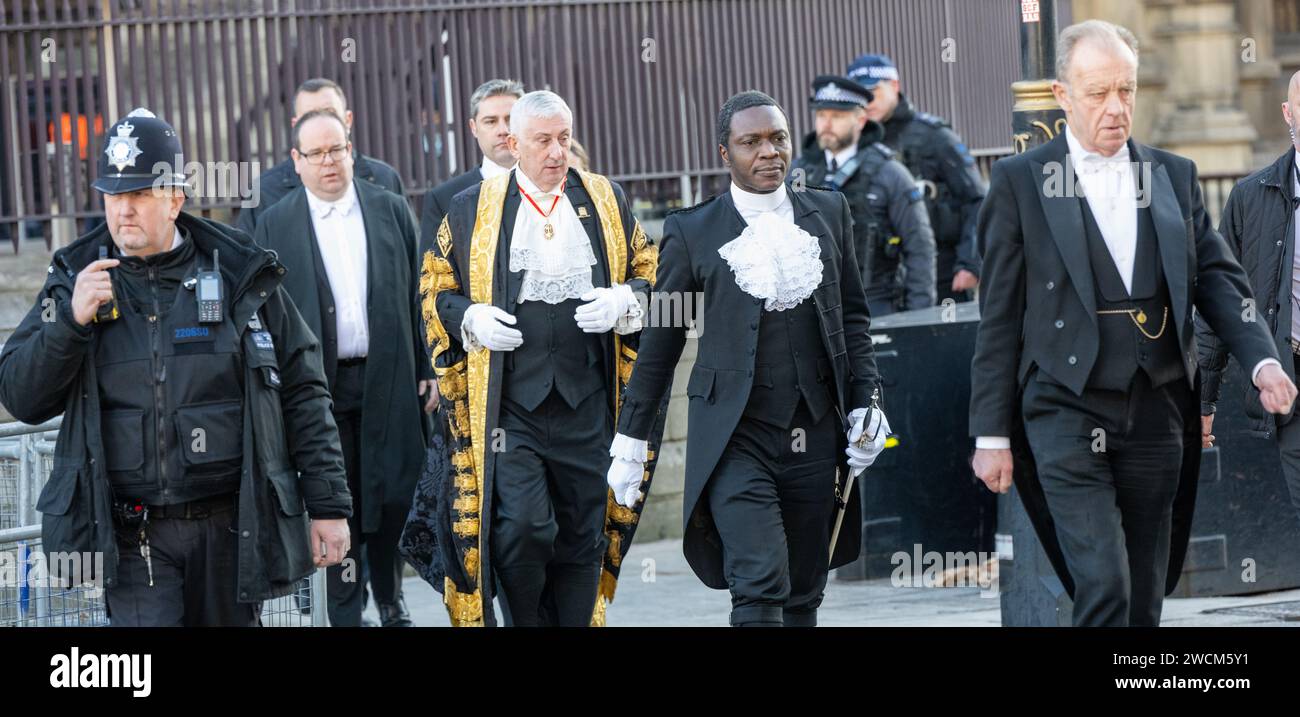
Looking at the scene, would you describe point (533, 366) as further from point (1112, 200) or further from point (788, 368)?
point (1112, 200)

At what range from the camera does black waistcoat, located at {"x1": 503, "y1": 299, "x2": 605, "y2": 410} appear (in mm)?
7152

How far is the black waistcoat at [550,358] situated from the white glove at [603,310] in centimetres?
8

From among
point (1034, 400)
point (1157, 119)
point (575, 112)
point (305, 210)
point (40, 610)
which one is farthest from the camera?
point (1157, 119)

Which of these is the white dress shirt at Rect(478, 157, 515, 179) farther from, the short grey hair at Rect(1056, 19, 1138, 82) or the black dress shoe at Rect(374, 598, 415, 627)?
the short grey hair at Rect(1056, 19, 1138, 82)

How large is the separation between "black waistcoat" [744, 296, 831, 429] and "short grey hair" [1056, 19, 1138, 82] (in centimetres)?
108

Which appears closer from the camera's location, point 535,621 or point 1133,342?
point 1133,342

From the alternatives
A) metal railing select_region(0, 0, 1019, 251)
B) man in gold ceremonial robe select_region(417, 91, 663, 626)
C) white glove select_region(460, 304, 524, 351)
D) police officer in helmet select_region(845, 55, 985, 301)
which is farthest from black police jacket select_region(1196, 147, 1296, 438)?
metal railing select_region(0, 0, 1019, 251)

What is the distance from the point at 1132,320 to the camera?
5.88 m

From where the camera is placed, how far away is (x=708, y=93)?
37.9 feet

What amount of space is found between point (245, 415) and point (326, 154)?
2.57 m

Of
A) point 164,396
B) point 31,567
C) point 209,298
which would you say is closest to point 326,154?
point 31,567
